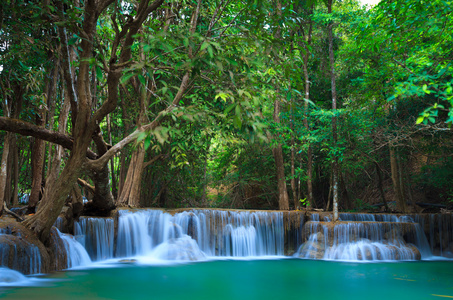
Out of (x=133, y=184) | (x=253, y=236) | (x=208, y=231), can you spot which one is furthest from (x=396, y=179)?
(x=133, y=184)

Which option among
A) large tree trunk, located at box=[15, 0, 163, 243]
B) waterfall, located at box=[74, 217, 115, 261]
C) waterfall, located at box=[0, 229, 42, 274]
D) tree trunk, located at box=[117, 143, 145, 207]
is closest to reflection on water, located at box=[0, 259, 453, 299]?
waterfall, located at box=[0, 229, 42, 274]

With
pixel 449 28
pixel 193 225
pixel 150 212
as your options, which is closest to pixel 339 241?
pixel 193 225

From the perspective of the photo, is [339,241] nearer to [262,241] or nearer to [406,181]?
[262,241]

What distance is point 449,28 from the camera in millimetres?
7273

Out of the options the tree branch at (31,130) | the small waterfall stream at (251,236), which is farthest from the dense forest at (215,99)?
the small waterfall stream at (251,236)

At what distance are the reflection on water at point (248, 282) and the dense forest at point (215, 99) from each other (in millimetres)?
1544

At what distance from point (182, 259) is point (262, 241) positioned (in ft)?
9.49

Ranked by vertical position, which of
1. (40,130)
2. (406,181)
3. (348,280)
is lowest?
(348,280)

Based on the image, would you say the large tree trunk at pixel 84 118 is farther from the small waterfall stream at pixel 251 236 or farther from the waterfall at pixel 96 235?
the waterfall at pixel 96 235

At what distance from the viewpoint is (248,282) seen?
6.61 metres

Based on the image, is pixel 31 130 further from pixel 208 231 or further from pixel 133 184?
pixel 208 231

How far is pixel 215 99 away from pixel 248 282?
378 centimetres

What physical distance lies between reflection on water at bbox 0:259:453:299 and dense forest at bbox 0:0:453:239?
1544mm

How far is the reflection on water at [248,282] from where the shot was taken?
214 inches
